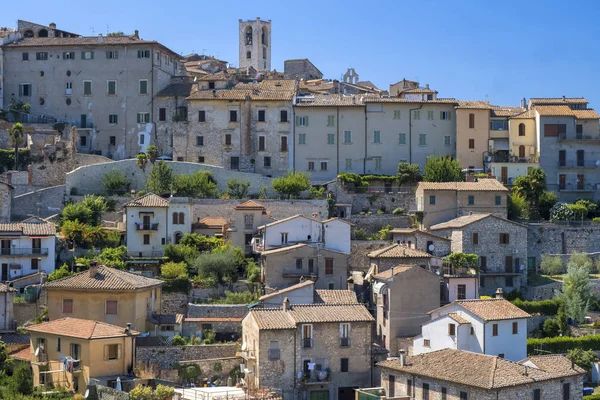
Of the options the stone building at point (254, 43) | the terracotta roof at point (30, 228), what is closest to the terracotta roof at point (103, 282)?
the terracotta roof at point (30, 228)

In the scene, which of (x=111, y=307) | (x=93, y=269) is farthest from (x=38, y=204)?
(x=111, y=307)

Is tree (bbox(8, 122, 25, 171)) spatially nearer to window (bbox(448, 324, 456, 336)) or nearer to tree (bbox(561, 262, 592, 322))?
window (bbox(448, 324, 456, 336))

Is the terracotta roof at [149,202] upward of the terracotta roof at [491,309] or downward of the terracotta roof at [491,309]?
upward

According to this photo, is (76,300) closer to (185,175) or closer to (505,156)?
(185,175)

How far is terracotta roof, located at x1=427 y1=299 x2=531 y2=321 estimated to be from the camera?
152ft

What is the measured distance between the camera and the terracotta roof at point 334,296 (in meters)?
49.4

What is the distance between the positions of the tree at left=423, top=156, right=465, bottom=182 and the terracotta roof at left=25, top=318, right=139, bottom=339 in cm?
2711

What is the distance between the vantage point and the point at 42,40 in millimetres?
77062

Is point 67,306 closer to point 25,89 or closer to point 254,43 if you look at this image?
point 25,89

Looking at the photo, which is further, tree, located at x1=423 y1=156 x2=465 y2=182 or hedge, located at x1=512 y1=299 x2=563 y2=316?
tree, located at x1=423 y1=156 x2=465 y2=182

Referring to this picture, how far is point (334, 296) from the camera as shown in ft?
164

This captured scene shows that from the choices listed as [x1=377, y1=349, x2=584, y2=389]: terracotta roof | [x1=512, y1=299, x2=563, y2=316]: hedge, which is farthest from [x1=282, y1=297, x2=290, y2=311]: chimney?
[x1=512, y1=299, x2=563, y2=316]: hedge

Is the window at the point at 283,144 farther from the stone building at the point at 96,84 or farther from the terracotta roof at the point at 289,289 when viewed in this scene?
the terracotta roof at the point at 289,289

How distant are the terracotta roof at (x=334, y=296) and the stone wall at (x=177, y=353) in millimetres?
4851
